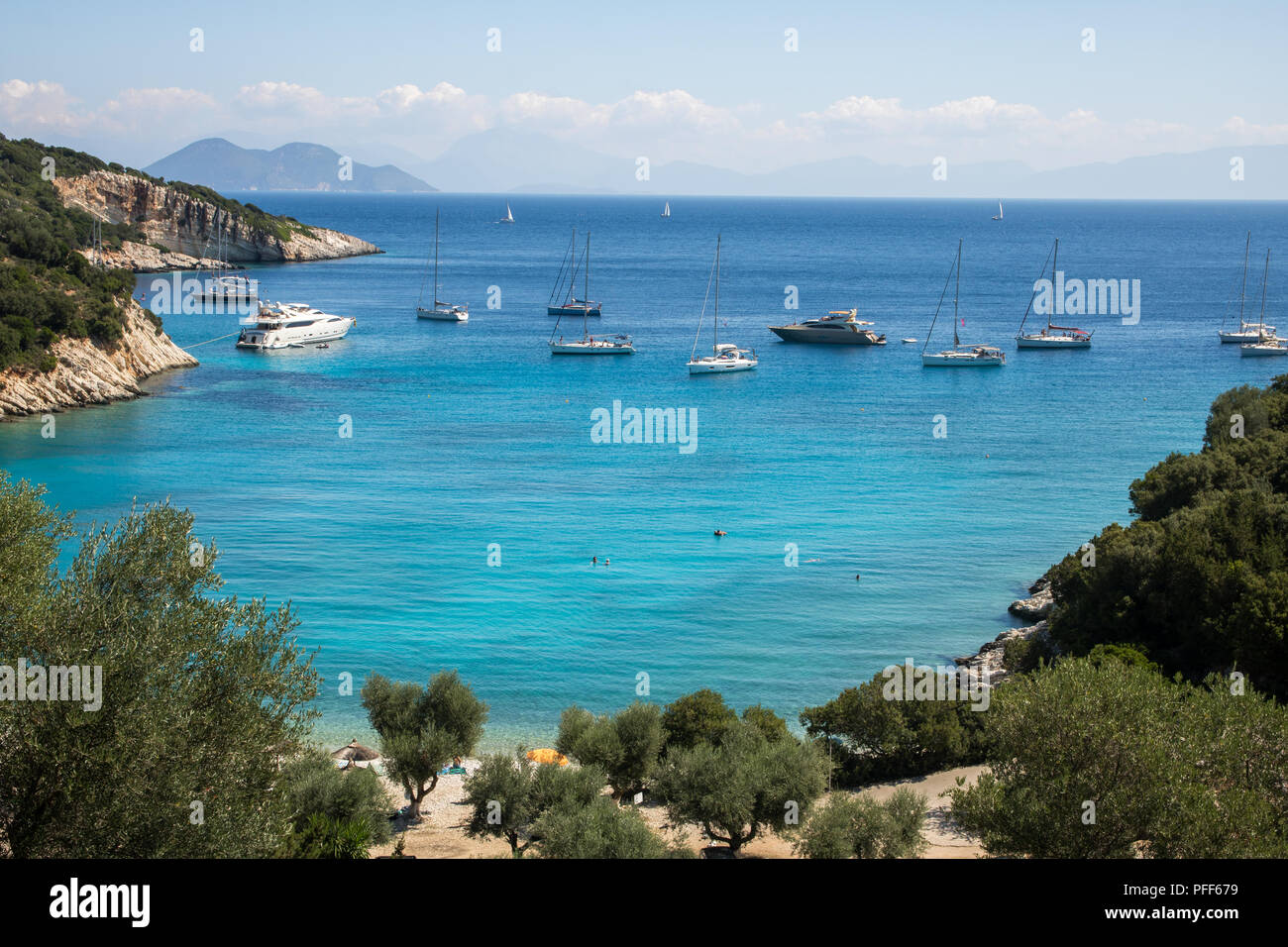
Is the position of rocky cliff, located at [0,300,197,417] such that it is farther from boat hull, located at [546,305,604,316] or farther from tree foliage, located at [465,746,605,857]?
tree foliage, located at [465,746,605,857]

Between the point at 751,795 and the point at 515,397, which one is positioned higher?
the point at 515,397

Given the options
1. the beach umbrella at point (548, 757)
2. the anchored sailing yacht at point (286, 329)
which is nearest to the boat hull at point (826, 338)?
the anchored sailing yacht at point (286, 329)

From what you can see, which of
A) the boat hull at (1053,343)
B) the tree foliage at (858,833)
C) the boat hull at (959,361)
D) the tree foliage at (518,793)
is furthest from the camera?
the boat hull at (1053,343)

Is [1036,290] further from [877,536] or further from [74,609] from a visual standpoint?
[74,609]

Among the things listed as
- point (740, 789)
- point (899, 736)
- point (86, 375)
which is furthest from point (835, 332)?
point (740, 789)

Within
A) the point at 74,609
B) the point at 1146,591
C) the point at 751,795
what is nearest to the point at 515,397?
the point at 1146,591

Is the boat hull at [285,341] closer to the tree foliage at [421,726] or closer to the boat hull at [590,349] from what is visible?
the boat hull at [590,349]

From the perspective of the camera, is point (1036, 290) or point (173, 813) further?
point (1036, 290)
